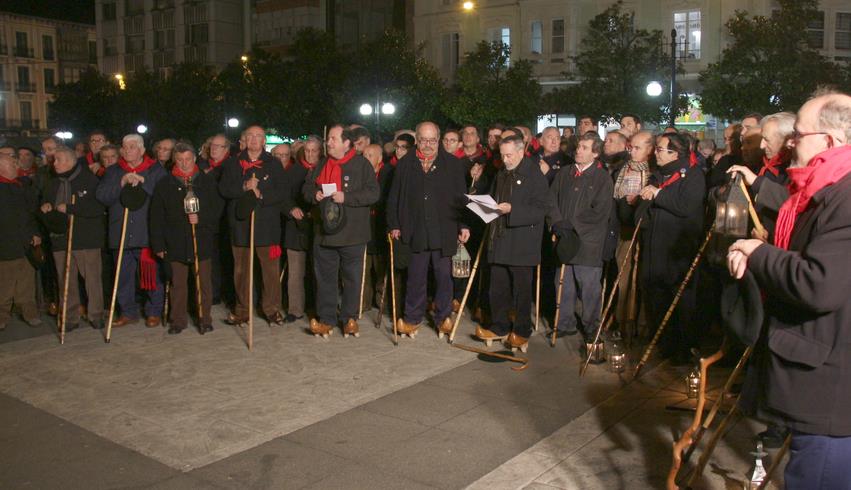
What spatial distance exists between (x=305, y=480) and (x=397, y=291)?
5269 millimetres

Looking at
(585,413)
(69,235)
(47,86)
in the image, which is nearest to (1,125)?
(47,86)

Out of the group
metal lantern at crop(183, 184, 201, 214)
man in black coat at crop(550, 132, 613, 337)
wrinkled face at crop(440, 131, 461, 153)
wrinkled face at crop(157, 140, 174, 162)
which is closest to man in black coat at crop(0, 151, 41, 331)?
wrinkled face at crop(157, 140, 174, 162)

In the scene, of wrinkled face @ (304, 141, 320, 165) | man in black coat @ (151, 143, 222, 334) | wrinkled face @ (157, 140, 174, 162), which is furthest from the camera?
wrinkled face @ (157, 140, 174, 162)

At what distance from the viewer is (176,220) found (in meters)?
9.35

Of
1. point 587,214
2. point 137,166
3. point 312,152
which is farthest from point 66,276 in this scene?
point 587,214

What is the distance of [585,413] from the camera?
650cm

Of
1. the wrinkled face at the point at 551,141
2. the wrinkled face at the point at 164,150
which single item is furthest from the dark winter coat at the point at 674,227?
the wrinkled face at the point at 164,150

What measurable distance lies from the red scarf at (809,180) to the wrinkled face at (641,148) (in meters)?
5.08

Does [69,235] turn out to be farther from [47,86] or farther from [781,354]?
[47,86]

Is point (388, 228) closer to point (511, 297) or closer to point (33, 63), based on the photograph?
point (511, 297)

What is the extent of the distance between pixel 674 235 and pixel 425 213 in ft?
8.31

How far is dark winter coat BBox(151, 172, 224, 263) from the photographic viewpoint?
30.7ft

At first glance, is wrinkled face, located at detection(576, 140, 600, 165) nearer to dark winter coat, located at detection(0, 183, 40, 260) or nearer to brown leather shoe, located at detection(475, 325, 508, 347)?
brown leather shoe, located at detection(475, 325, 508, 347)

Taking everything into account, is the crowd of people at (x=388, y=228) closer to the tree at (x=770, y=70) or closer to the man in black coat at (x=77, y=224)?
the man in black coat at (x=77, y=224)
